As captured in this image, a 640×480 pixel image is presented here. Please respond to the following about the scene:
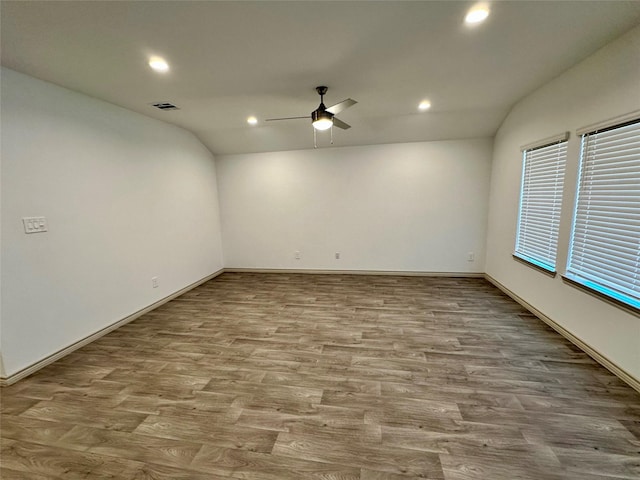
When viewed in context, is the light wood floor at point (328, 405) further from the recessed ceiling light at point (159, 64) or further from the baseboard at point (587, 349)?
the recessed ceiling light at point (159, 64)

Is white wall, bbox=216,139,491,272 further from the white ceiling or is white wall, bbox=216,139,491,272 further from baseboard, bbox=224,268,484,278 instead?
the white ceiling

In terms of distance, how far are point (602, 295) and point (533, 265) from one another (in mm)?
999

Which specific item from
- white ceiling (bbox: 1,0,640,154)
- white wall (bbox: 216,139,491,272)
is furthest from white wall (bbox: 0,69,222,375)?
white wall (bbox: 216,139,491,272)

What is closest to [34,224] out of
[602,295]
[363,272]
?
[363,272]

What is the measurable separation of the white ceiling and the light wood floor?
2.64m

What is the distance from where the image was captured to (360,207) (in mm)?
4926

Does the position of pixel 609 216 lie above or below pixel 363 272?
above

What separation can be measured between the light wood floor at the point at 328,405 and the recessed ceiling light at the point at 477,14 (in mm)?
2646

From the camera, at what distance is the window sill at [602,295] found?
2.00 m

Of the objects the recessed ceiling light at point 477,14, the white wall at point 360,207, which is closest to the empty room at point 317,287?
the recessed ceiling light at point 477,14

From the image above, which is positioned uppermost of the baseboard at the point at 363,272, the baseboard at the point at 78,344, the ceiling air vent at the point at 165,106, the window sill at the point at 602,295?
the ceiling air vent at the point at 165,106

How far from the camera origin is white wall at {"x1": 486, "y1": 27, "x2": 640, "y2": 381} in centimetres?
206

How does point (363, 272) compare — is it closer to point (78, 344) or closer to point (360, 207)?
point (360, 207)

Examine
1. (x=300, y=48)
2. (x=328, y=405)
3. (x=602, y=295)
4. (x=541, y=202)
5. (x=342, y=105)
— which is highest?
(x=300, y=48)
